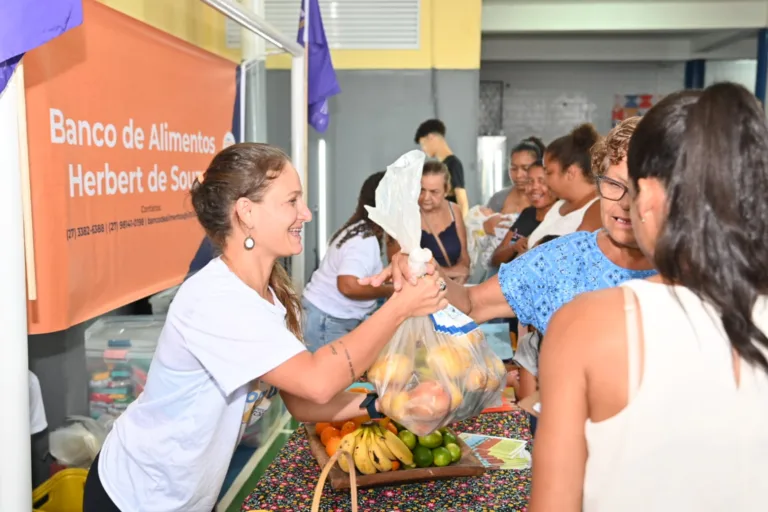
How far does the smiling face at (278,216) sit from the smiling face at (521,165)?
2.87m

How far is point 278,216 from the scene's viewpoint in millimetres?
1625

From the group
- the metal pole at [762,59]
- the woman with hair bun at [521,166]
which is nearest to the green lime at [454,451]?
the woman with hair bun at [521,166]

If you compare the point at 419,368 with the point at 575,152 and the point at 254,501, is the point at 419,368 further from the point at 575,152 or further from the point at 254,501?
the point at 575,152

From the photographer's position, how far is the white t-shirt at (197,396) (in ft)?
4.69

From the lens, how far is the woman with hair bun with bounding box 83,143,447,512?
4.71 feet

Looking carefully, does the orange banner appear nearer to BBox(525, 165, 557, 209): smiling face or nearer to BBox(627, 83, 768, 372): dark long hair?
BBox(627, 83, 768, 372): dark long hair

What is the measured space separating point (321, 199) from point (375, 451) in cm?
473

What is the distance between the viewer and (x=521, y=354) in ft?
7.09

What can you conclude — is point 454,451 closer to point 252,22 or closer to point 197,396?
point 197,396

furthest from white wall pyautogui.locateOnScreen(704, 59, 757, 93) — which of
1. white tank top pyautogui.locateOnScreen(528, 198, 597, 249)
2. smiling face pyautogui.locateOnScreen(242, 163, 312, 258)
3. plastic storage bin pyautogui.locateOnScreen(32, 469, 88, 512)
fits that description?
plastic storage bin pyautogui.locateOnScreen(32, 469, 88, 512)

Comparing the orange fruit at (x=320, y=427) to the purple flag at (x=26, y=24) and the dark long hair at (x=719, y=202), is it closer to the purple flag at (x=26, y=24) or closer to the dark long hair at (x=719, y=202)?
the purple flag at (x=26, y=24)

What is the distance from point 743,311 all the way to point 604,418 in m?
0.22

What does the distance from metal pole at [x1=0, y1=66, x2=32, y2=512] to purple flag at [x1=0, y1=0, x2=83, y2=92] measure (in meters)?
0.04

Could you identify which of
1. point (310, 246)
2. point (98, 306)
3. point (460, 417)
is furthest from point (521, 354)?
point (310, 246)
